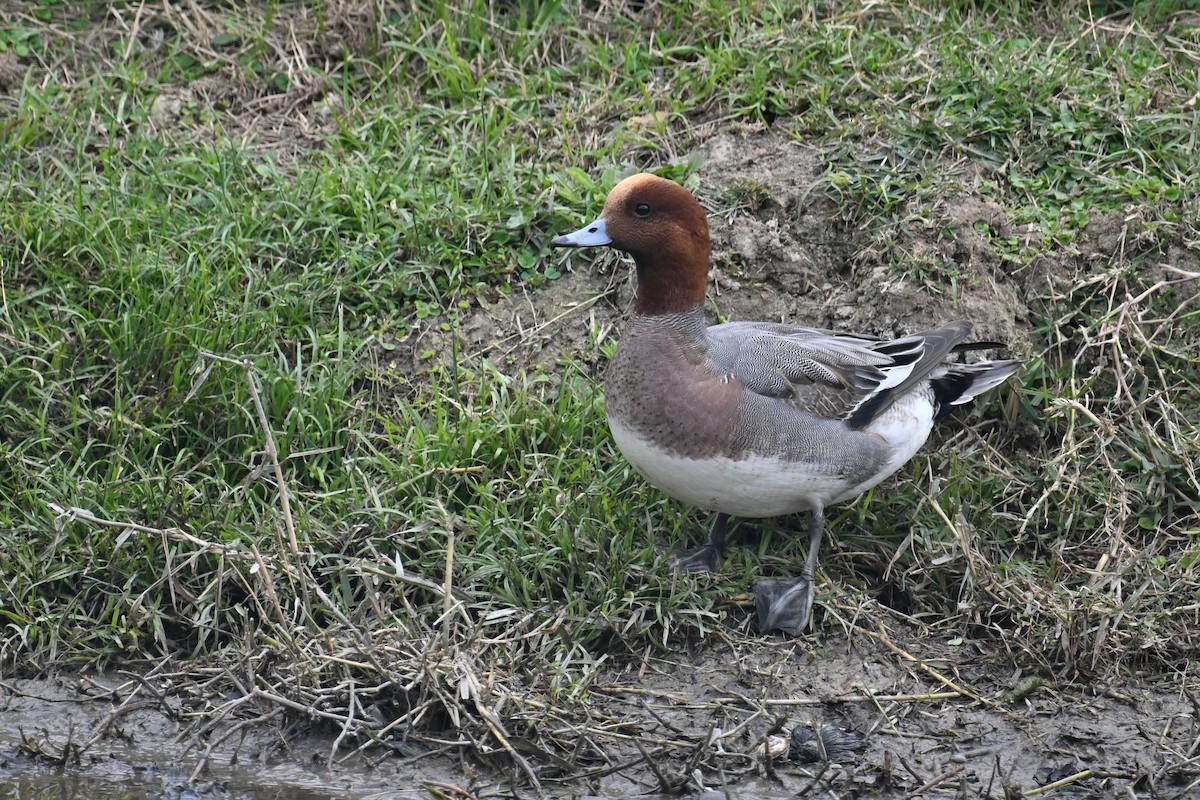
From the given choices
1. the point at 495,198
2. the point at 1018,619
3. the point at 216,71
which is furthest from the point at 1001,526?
the point at 216,71

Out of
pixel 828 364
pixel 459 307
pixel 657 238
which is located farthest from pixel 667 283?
pixel 459 307

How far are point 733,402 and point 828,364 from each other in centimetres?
44

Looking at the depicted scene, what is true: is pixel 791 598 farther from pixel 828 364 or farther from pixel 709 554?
pixel 828 364

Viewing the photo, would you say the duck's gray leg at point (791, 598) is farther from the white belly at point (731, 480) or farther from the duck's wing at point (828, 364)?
the duck's wing at point (828, 364)

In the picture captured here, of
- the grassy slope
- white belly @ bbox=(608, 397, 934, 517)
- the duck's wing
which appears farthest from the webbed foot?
the duck's wing

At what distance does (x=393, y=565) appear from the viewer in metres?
4.09

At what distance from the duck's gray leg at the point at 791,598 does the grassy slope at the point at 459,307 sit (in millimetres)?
124

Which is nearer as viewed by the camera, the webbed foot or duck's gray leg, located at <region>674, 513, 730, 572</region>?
the webbed foot

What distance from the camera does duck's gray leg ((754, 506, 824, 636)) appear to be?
14.0 feet

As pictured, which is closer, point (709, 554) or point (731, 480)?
point (731, 480)

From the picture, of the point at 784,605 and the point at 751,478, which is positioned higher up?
the point at 751,478

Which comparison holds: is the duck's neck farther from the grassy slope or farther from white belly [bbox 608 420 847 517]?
the grassy slope

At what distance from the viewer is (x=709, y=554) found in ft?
14.7

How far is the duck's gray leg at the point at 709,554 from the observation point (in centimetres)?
444
